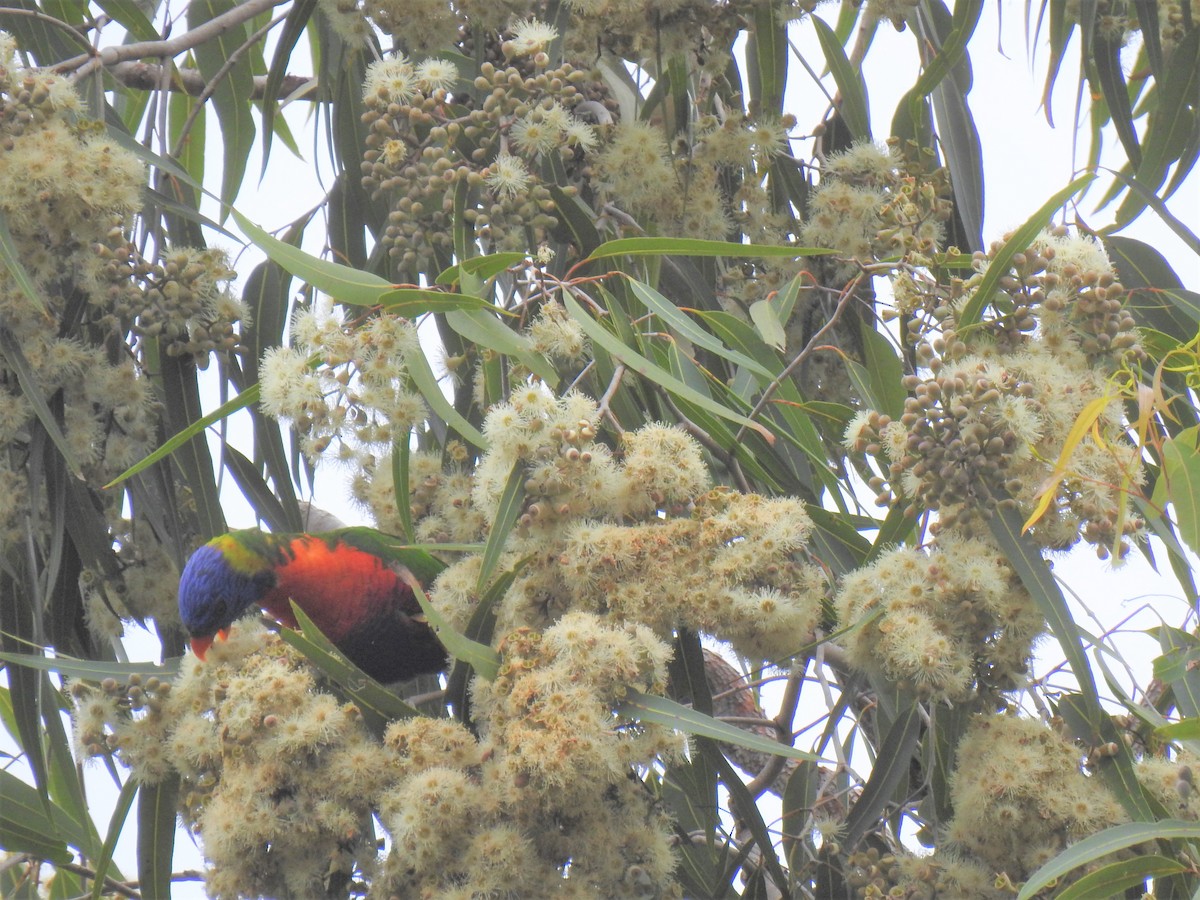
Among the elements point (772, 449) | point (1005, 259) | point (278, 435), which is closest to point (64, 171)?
point (278, 435)

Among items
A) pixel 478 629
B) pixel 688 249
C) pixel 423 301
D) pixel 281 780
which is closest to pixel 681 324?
pixel 688 249

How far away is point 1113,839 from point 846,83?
146 centimetres

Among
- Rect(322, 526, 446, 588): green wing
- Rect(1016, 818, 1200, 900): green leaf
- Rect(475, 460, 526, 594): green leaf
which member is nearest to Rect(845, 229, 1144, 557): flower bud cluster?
Rect(1016, 818, 1200, 900): green leaf

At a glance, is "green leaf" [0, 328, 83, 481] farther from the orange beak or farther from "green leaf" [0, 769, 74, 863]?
"green leaf" [0, 769, 74, 863]

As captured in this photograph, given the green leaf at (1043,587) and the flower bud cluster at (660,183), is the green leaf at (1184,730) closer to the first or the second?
the green leaf at (1043,587)

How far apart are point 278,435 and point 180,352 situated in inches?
10.0

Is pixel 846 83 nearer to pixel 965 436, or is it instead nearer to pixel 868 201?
pixel 868 201

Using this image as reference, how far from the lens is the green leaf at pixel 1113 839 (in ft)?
4.22

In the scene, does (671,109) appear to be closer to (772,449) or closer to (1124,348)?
(772,449)

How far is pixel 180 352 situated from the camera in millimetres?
1910

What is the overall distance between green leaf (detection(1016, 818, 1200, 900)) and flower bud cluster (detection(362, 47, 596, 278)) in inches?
38.0

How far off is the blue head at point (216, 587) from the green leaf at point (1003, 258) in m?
1.07

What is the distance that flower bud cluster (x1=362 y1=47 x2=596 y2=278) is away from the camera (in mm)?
1696

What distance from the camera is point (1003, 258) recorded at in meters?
1.50
